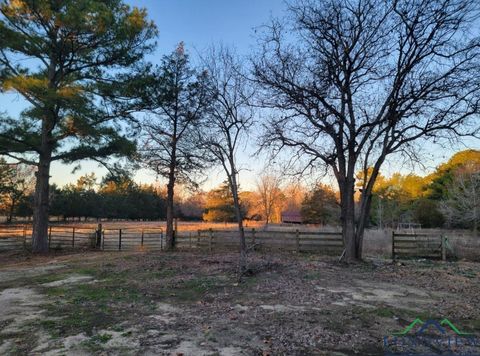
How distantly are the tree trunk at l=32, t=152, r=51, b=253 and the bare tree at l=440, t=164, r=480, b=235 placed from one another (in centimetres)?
2989

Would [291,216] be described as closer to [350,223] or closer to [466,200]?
[466,200]

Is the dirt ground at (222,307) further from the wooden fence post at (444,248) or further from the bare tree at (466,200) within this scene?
the bare tree at (466,200)

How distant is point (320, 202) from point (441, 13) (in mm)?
35718

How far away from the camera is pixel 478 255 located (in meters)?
16.2

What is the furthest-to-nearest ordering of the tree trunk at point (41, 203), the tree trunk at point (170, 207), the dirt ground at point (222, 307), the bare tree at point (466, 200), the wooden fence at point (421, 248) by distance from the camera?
the bare tree at point (466, 200) < the tree trunk at point (170, 207) < the tree trunk at point (41, 203) < the wooden fence at point (421, 248) < the dirt ground at point (222, 307)

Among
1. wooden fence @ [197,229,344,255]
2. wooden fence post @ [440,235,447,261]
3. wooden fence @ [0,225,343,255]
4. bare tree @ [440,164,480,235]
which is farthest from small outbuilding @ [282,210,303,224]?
wooden fence post @ [440,235,447,261]

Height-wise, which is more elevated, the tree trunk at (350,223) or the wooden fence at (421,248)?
the tree trunk at (350,223)

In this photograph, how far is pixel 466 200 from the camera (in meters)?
30.9

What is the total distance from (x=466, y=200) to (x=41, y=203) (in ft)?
105

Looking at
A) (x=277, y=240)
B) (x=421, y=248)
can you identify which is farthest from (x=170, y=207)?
(x=421, y=248)

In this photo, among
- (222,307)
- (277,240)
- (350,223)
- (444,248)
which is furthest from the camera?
(277,240)

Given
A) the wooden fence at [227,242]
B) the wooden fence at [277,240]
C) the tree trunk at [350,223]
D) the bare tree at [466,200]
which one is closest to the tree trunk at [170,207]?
the wooden fence at [227,242]

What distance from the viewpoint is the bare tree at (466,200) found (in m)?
29.8

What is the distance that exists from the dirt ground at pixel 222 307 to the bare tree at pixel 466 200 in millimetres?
20772
